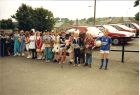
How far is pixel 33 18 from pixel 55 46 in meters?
44.7

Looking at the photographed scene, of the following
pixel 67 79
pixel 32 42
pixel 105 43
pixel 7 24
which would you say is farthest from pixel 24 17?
pixel 67 79

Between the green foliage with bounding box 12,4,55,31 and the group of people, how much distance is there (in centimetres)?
3906

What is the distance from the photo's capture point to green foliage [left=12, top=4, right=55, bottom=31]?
55.2 m

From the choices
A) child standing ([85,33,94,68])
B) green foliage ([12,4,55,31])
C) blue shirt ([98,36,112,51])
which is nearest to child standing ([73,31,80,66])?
child standing ([85,33,94,68])

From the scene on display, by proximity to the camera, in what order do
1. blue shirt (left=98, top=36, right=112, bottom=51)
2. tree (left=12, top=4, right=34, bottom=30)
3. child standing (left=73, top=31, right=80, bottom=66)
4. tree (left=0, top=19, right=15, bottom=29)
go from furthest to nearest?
1. tree (left=0, top=19, right=15, bottom=29)
2. tree (left=12, top=4, right=34, bottom=30)
3. child standing (left=73, top=31, right=80, bottom=66)
4. blue shirt (left=98, top=36, right=112, bottom=51)

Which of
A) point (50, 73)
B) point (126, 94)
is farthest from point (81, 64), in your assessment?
point (126, 94)

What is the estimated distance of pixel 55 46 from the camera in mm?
13102

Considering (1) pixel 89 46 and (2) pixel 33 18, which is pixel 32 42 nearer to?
(1) pixel 89 46

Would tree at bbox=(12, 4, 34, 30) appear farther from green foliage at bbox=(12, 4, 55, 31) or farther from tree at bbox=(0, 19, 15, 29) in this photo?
tree at bbox=(0, 19, 15, 29)

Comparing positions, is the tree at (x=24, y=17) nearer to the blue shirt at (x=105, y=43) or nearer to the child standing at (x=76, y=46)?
the child standing at (x=76, y=46)

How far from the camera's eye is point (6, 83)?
9359mm

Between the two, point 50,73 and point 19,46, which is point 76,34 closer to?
point 50,73

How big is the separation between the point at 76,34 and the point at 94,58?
101 inches

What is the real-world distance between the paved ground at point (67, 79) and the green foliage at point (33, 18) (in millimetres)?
42354
